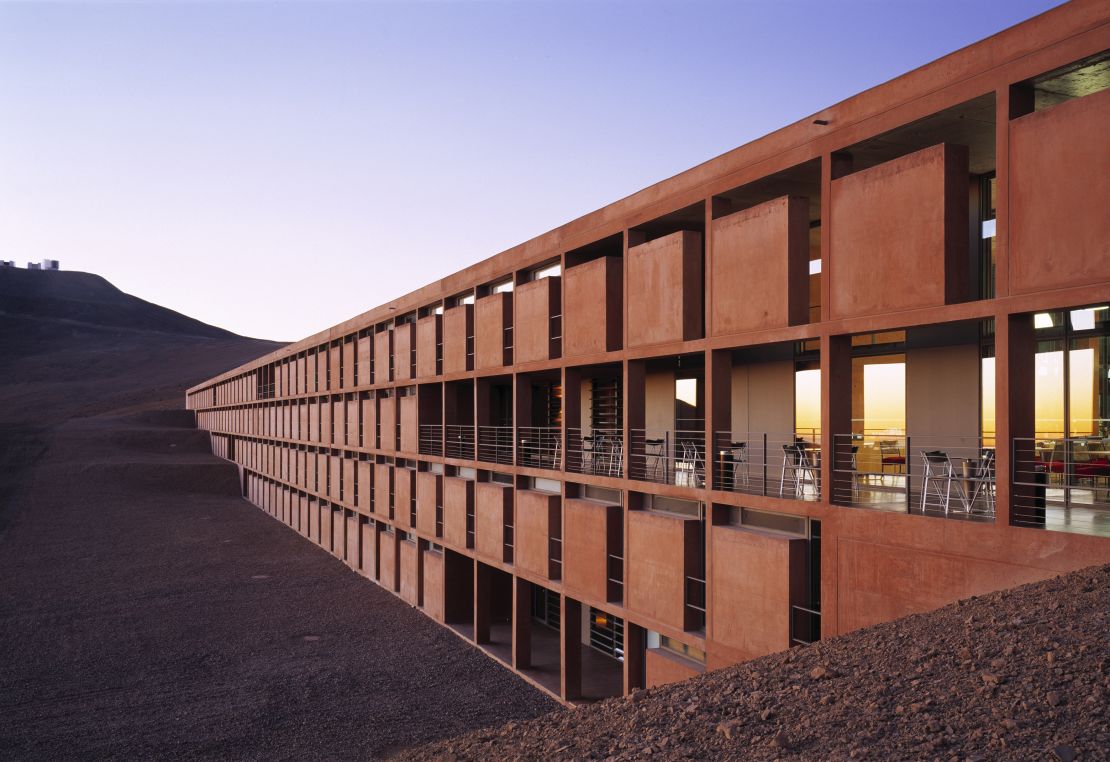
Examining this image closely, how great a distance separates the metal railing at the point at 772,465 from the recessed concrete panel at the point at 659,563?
107 centimetres

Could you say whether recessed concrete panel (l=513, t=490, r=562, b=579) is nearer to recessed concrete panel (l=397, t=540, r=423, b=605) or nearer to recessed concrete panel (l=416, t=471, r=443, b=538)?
recessed concrete panel (l=416, t=471, r=443, b=538)

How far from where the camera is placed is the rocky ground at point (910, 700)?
5.75 meters

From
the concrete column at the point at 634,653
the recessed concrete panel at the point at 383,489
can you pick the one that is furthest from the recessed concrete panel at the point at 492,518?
the recessed concrete panel at the point at 383,489

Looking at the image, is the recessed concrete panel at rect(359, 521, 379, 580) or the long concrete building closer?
the long concrete building

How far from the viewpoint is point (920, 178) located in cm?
958

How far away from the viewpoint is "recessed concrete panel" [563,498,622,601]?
49.3 ft

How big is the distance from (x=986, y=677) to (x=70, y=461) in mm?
55940

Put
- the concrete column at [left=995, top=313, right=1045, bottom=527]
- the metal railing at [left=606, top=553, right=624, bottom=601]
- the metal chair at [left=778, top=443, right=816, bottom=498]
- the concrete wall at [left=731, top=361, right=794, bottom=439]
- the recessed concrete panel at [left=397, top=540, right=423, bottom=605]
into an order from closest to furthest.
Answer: the concrete column at [left=995, top=313, right=1045, bottom=527], the metal chair at [left=778, top=443, right=816, bottom=498], the concrete wall at [left=731, top=361, right=794, bottom=439], the metal railing at [left=606, top=553, right=624, bottom=601], the recessed concrete panel at [left=397, top=540, right=423, bottom=605]

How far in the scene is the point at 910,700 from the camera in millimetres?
6539

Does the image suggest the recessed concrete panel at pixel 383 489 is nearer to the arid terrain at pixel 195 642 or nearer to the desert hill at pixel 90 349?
the arid terrain at pixel 195 642

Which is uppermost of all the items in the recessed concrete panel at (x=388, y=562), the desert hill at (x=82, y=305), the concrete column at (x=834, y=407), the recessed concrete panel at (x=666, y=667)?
the desert hill at (x=82, y=305)

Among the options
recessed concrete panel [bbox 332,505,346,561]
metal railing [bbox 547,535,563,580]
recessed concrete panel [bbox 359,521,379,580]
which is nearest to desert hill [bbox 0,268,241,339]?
recessed concrete panel [bbox 332,505,346,561]

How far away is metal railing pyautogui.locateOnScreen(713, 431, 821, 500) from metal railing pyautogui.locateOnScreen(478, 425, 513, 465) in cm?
589

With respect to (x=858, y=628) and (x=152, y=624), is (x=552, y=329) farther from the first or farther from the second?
(x=152, y=624)
